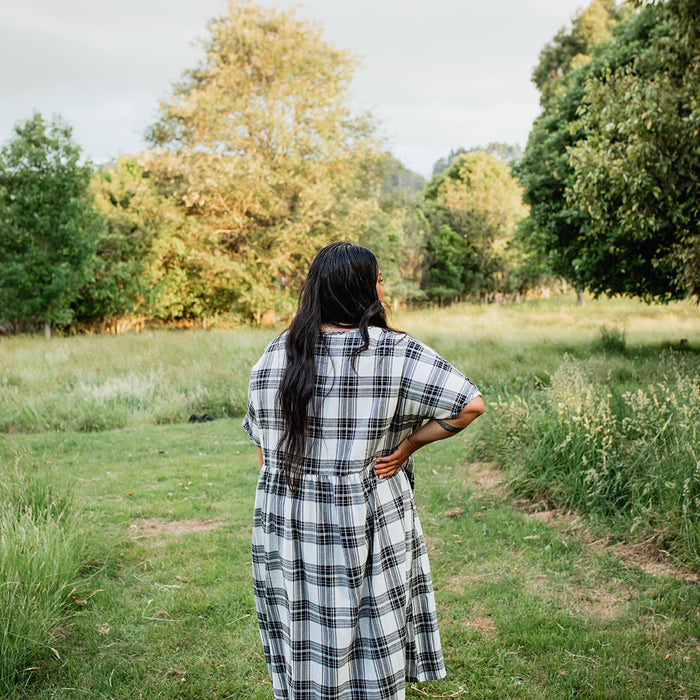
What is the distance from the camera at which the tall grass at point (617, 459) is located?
4.14 m

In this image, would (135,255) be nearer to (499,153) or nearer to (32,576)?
(32,576)

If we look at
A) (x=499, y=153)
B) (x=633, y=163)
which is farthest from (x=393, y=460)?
(x=499, y=153)

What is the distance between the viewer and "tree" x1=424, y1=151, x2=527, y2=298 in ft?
111

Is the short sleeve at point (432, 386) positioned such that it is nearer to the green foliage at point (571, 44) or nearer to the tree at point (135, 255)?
the green foliage at point (571, 44)

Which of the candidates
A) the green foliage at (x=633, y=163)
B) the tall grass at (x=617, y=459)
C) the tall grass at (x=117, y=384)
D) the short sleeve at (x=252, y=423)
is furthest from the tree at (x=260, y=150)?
the short sleeve at (x=252, y=423)

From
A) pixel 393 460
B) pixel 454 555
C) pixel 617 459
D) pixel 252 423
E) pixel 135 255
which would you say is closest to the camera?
pixel 393 460

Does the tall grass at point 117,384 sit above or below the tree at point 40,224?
below

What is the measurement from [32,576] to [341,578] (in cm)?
230

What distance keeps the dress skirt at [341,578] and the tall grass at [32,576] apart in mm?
1680

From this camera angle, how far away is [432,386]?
1893mm

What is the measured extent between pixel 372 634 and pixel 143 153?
72.9 ft

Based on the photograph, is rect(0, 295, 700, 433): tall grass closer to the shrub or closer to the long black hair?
the shrub

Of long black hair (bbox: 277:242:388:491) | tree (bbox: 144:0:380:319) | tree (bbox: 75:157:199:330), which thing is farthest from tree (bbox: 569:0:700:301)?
tree (bbox: 75:157:199:330)

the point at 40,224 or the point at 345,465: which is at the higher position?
the point at 40,224
